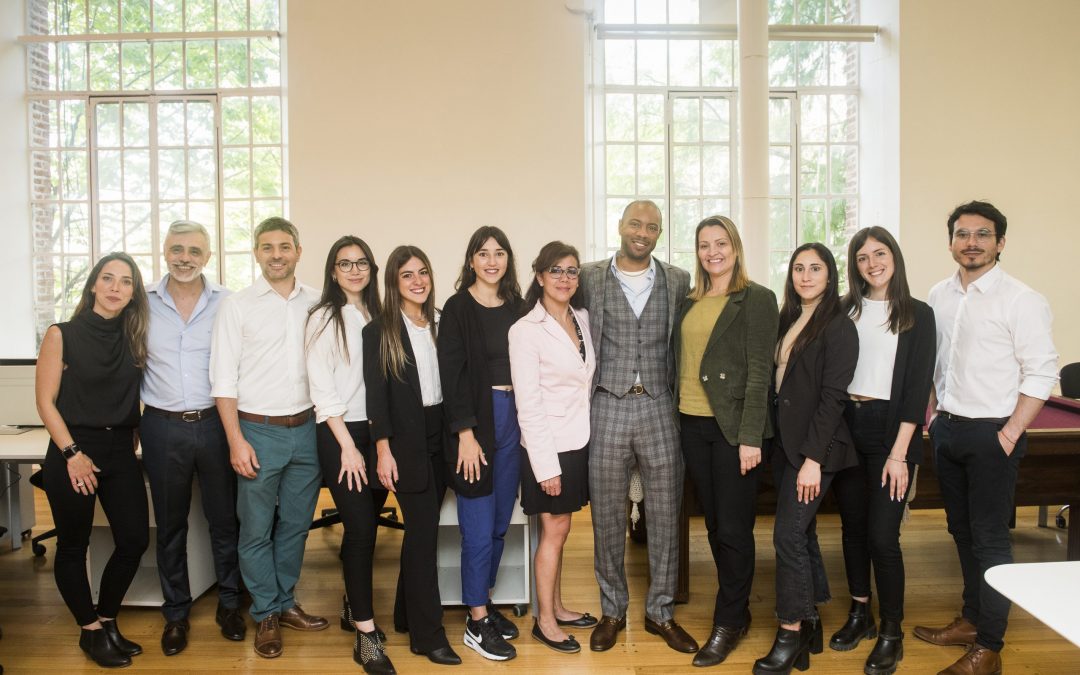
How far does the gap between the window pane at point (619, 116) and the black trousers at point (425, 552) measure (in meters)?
4.19

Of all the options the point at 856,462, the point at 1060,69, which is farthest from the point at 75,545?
→ the point at 1060,69

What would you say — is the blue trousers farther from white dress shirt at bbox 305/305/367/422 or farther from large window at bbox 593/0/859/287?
large window at bbox 593/0/859/287

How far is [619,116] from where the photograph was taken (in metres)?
6.21

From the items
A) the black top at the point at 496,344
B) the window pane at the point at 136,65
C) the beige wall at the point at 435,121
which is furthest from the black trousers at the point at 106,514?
the window pane at the point at 136,65

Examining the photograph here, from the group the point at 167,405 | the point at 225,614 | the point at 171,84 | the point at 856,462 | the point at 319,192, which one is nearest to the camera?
the point at 856,462

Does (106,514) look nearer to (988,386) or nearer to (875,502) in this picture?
(875,502)

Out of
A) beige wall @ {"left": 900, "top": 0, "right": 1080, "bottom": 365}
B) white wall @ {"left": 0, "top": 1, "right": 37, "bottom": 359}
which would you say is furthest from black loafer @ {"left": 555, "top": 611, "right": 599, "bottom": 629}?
white wall @ {"left": 0, "top": 1, "right": 37, "bottom": 359}

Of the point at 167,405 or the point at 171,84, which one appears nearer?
the point at 167,405

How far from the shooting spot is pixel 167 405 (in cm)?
280

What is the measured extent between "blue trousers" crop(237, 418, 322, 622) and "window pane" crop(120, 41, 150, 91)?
4.77m

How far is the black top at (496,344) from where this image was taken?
107 inches

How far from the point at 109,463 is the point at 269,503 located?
0.61 m

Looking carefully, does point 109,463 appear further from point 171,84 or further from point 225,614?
point 171,84

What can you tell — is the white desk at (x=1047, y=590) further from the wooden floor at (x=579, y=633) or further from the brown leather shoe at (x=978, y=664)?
the wooden floor at (x=579, y=633)
